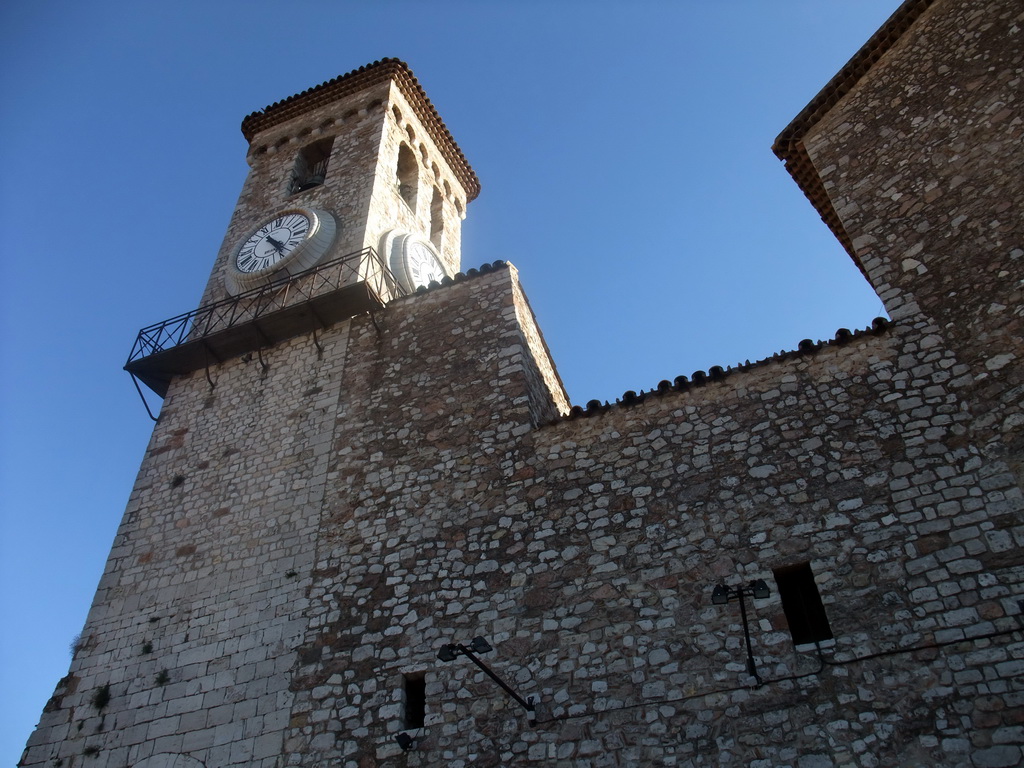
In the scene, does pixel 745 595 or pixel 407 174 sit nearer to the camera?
pixel 745 595

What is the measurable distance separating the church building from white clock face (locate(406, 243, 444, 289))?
1865 mm

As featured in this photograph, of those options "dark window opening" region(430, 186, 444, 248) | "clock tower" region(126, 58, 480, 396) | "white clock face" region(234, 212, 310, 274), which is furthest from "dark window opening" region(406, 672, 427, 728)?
"dark window opening" region(430, 186, 444, 248)

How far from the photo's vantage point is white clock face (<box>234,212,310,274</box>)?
523 inches

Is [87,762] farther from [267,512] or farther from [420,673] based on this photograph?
[420,673]

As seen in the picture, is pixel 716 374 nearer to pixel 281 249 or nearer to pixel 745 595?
pixel 745 595

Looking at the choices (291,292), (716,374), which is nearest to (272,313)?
(291,292)

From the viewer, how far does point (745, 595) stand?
686cm

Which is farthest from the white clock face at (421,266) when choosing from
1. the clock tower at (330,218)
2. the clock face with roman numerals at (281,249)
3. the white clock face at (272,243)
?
the white clock face at (272,243)

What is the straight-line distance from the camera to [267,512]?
31.2 ft

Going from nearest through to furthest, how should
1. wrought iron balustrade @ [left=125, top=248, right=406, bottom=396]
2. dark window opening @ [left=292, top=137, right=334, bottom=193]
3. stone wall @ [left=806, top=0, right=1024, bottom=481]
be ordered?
stone wall @ [left=806, top=0, right=1024, bottom=481]
wrought iron balustrade @ [left=125, top=248, right=406, bottom=396]
dark window opening @ [left=292, top=137, right=334, bottom=193]

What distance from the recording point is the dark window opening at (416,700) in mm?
7398

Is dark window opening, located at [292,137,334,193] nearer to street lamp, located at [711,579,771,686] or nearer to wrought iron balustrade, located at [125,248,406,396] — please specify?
wrought iron balustrade, located at [125,248,406,396]

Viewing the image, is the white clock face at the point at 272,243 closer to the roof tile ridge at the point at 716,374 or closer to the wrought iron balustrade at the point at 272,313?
the wrought iron balustrade at the point at 272,313

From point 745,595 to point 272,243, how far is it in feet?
32.5
